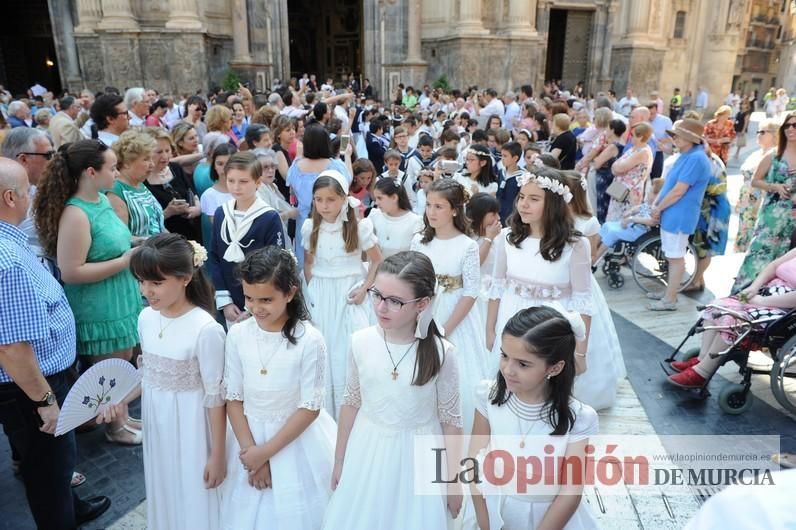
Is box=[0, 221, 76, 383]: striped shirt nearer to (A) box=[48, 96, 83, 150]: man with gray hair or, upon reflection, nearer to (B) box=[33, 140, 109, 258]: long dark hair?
(B) box=[33, 140, 109, 258]: long dark hair

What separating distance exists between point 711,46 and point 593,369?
77.6 ft

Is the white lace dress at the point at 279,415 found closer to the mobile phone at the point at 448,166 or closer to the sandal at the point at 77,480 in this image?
the sandal at the point at 77,480

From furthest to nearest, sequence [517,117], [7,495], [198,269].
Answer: [517,117] → [7,495] → [198,269]

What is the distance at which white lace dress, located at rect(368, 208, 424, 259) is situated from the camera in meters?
4.23

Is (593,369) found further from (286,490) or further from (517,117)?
(517,117)

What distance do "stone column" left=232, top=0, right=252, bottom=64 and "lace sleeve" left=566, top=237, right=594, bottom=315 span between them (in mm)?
15474

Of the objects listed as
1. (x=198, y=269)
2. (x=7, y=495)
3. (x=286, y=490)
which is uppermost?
(x=198, y=269)

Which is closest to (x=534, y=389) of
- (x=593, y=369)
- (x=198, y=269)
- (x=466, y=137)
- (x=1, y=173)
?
(x=198, y=269)

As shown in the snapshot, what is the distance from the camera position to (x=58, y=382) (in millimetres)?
2576

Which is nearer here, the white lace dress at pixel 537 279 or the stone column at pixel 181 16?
the white lace dress at pixel 537 279

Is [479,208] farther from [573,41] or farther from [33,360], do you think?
[573,41]

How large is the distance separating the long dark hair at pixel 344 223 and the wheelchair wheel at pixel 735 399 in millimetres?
2991

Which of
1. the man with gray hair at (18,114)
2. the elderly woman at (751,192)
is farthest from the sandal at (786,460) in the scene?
the man with gray hair at (18,114)

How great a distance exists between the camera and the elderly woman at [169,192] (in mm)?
4414
